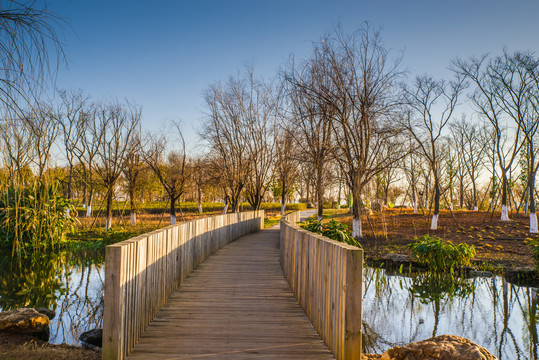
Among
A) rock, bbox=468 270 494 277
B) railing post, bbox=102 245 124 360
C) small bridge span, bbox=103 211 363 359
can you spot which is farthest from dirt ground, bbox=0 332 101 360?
rock, bbox=468 270 494 277

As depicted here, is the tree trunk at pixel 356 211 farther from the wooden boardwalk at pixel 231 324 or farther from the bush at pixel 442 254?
the wooden boardwalk at pixel 231 324

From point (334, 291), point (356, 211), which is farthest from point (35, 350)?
point (356, 211)

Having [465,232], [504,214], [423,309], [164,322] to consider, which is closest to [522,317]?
[423,309]

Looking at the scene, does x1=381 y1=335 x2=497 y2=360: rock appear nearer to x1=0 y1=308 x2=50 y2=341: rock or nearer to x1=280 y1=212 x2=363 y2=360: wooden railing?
x1=280 y1=212 x2=363 y2=360: wooden railing

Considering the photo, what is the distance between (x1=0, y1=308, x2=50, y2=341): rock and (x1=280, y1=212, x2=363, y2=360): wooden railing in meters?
3.49

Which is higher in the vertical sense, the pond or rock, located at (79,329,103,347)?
rock, located at (79,329,103,347)

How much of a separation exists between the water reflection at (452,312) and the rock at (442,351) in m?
1.17

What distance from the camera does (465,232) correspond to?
55.9 feet

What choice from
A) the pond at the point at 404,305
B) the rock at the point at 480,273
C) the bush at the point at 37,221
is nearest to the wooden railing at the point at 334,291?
the pond at the point at 404,305

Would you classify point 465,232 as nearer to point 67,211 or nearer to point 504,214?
point 504,214

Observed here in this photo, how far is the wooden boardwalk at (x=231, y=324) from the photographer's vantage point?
376 centimetres

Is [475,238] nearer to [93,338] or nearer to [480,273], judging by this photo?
[480,273]

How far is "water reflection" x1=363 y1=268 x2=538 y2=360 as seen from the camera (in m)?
5.75

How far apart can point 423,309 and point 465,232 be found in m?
11.2
